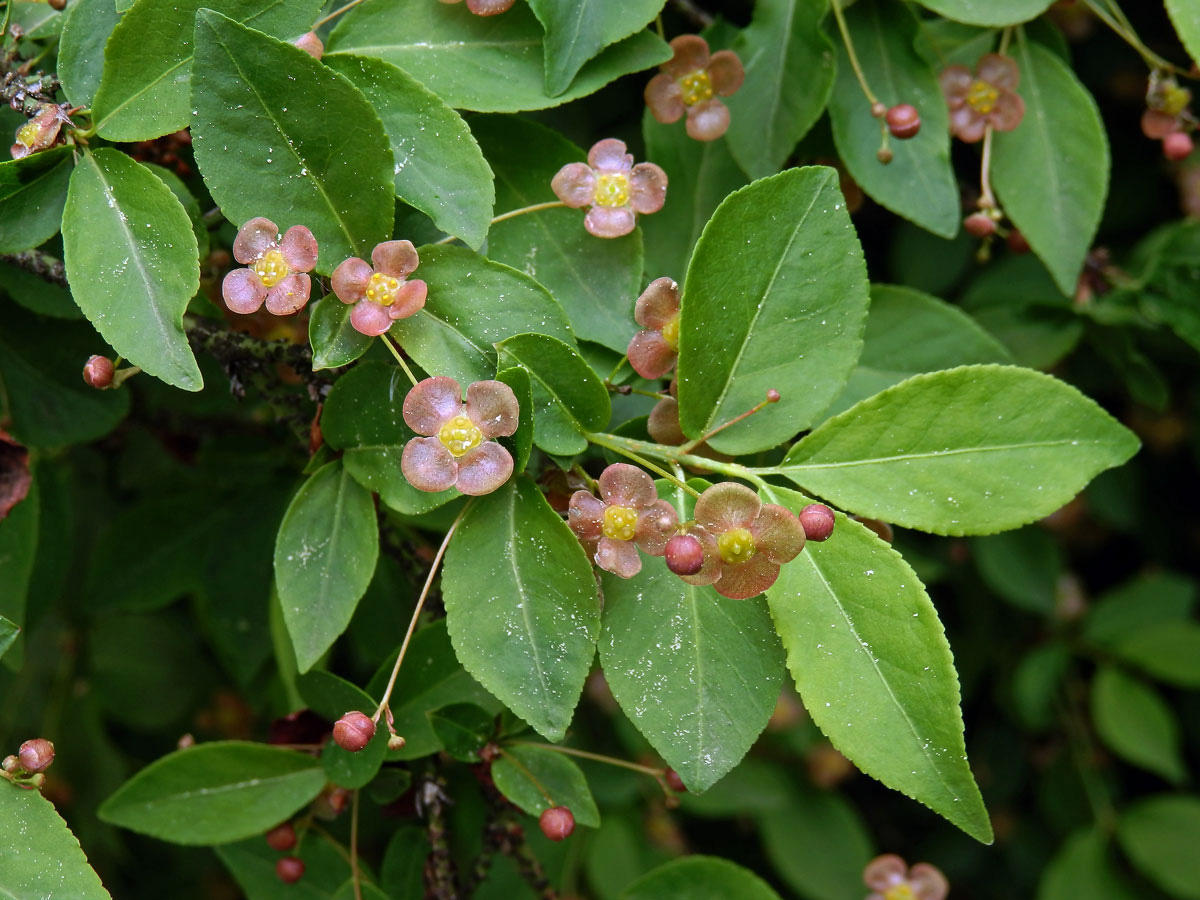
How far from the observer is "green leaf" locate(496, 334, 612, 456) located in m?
0.75

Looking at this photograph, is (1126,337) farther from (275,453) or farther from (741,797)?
(275,453)

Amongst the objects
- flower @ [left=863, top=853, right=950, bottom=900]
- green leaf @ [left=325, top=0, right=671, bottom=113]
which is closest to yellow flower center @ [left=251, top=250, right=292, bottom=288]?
green leaf @ [left=325, top=0, right=671, bottom=113]

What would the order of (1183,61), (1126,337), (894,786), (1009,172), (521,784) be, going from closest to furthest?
(894,786) → (521,784) → (1009,172) → (1126,337) → (1183,61)

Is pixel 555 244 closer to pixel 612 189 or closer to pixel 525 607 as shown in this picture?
pixel 612 189

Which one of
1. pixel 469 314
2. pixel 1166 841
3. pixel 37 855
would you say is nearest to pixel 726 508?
pixel 469 314

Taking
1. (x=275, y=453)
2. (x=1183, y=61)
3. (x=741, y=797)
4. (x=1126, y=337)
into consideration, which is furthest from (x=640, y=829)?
(x=1183, y=61)

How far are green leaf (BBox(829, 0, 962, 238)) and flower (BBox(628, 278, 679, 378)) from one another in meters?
0.30

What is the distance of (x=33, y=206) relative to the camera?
782mm

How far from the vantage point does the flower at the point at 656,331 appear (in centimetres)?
81

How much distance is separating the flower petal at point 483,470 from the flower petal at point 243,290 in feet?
0.63

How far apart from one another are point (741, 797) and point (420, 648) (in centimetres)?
90

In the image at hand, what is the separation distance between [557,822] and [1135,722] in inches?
54.6

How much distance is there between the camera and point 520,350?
75 centimetres

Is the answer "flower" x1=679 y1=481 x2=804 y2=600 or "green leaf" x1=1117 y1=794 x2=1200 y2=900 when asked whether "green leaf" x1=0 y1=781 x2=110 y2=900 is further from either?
"green leaf" x1=1117 y1=794 x2=1200 y2=900
